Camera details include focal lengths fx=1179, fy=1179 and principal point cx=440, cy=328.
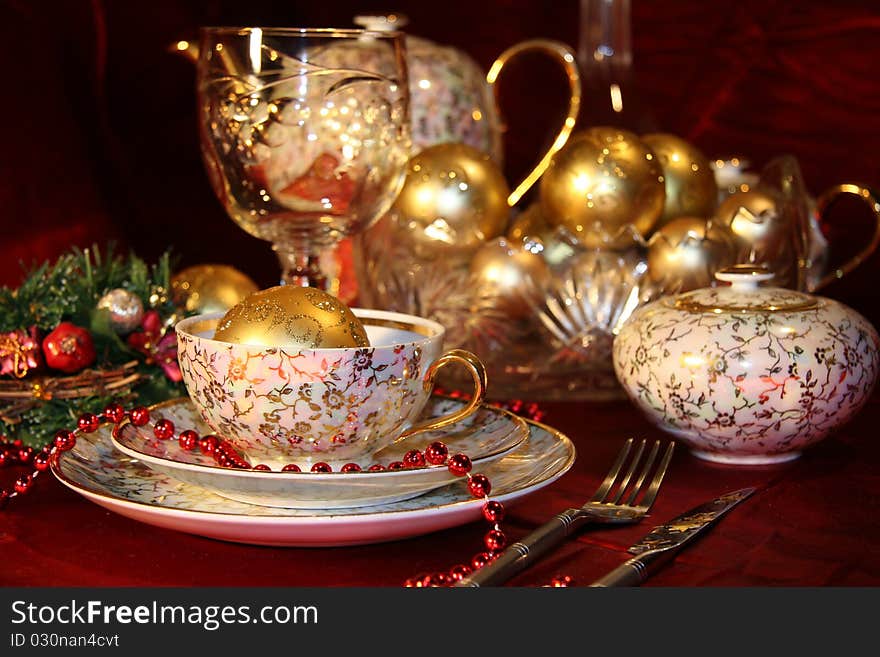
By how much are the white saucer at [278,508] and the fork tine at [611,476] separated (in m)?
0.03

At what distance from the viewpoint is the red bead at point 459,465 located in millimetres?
497

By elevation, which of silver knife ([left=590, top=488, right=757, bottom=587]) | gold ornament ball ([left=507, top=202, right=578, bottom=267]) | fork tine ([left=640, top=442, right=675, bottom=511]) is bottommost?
fork tine ([left=640, top=442, right=675, bottom=511])

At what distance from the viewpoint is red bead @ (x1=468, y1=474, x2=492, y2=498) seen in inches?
19.3

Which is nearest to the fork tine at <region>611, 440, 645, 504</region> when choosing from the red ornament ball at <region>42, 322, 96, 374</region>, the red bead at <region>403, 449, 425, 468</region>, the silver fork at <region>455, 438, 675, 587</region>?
the silver fork at <region>455, 438, 675, 587</region>

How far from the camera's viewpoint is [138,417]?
0.57 m

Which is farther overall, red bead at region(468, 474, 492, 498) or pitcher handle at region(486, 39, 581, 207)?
pitcher handle at region(486, 39, 581, 207)

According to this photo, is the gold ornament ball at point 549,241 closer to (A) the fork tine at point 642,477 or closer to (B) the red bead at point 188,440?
(A) the fork tine at point 642,477

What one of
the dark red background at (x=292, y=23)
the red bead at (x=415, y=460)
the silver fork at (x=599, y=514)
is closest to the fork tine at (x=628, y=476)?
the silver fork at (x=599, y=514)

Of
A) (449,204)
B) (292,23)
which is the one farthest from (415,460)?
(292,23)

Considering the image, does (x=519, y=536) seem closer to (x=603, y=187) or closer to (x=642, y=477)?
(x=642, y=477)

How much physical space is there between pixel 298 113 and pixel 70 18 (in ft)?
2.23

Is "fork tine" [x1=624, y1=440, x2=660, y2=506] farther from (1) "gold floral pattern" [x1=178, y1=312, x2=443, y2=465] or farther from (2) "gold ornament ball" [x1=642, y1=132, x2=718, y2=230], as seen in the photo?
(2) "gold ornament ball" [x1=642, y1=132, x2=718, y2=230]

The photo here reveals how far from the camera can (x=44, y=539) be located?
1.70 feet

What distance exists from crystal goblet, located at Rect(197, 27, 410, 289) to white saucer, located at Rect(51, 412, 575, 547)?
0.82 feet
